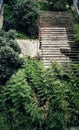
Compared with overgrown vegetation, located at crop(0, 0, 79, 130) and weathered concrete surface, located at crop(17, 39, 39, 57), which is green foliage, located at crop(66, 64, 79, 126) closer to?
overgrown vegetation, located at crop(0, 0, 79, 130)

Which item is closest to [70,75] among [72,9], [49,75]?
[49,75]

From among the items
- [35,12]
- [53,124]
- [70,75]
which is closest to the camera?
[53,124]

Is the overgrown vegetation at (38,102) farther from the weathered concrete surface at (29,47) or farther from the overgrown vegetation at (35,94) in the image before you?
the weathered concrete surface at (29,47)

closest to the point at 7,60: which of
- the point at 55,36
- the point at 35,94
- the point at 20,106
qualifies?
the point at 35,94

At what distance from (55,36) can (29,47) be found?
211 centimetres

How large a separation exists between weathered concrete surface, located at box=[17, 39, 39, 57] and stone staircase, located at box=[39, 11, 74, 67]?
45 cm

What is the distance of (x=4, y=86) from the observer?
21.1m

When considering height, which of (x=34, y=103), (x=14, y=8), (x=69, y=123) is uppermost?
(x=14, y=8)

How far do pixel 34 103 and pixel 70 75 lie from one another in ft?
9.57

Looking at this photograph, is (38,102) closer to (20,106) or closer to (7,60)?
(20,106)

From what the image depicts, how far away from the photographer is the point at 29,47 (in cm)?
2509

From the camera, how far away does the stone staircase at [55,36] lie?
78.9 ft

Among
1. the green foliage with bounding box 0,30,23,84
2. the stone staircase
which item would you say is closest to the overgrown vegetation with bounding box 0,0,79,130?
the green foliage with bounding box 0,30,23,84

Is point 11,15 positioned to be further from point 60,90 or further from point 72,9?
point 60,90
